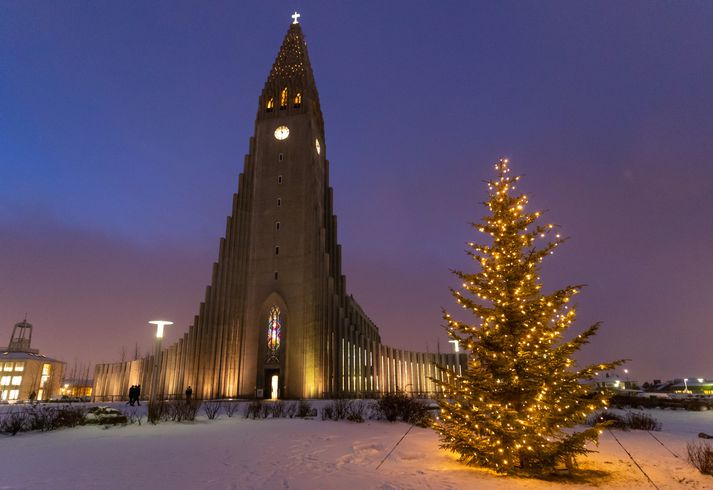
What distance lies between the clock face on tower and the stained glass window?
58.9 feet

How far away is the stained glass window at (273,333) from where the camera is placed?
3791cm

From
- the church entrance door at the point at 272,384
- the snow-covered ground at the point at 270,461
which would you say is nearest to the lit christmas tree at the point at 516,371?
the snow-covered ground at the point at 270,461

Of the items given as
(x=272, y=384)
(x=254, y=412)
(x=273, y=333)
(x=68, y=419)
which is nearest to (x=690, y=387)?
(x=272, y=384)

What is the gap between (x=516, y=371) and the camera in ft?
30.6

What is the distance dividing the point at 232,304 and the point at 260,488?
33097 millimetres

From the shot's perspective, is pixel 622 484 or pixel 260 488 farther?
pixel 622 484

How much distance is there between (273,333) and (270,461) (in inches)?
1155

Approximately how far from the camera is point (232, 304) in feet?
128

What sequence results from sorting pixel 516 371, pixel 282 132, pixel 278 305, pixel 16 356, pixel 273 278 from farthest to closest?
pixel 16 356 → pixel 282 132 → pixel 273 278 → pixel 278 305 → pixel 516 371

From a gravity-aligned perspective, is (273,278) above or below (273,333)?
above

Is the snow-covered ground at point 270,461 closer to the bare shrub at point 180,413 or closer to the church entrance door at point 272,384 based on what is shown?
the bare shrub at point 180,413

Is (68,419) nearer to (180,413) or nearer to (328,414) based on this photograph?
(180,413)

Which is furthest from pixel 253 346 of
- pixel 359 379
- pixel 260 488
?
pixel 260 488

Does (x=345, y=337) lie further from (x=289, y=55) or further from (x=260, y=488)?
(x=289, y=55)
